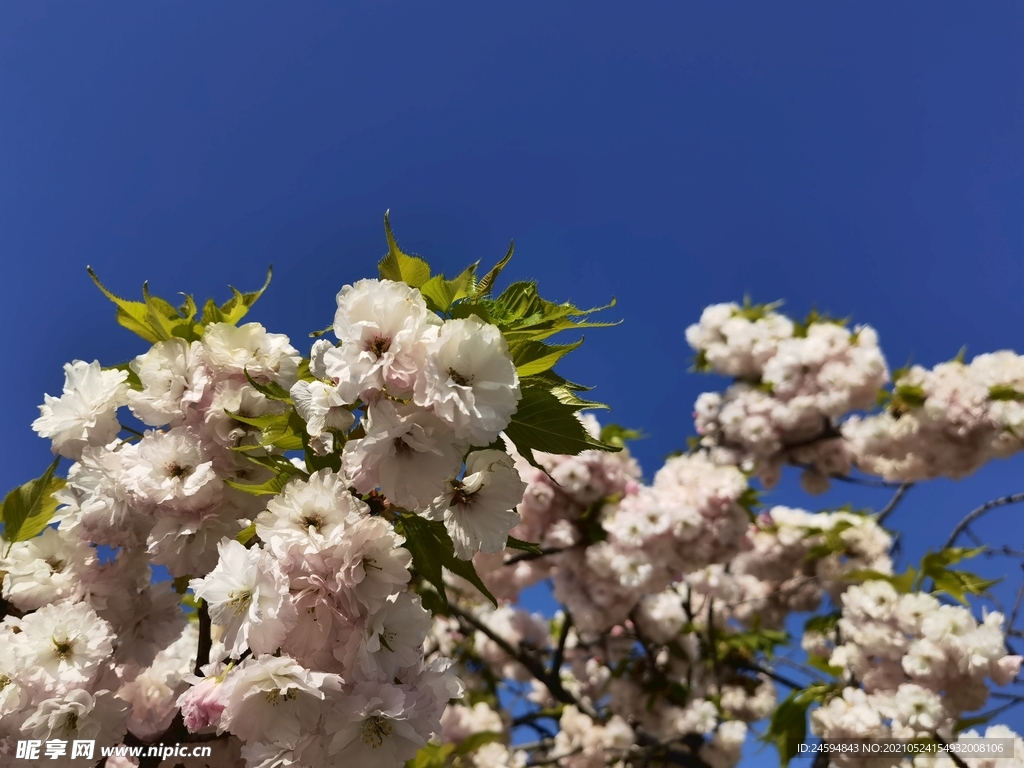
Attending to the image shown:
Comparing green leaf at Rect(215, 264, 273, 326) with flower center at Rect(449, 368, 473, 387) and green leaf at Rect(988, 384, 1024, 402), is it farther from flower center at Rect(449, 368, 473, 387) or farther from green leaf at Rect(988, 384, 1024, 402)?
green leaf at Rect(988, 384, 1024, 402)

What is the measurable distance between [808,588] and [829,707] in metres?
2.20

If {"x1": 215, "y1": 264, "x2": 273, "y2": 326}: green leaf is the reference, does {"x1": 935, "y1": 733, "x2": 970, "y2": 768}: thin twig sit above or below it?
below

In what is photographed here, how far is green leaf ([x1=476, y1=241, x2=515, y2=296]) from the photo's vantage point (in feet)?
3.84

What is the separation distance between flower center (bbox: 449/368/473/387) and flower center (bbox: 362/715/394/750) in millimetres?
541

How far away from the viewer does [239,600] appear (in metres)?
0.94

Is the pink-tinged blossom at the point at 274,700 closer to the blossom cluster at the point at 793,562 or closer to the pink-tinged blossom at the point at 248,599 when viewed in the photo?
the pink-tinged blossom at the point at 248,599

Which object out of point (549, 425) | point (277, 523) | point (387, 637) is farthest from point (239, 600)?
point (549, 425)

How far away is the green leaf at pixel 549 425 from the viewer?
1109 mm

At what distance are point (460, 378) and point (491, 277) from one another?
300 millimetres

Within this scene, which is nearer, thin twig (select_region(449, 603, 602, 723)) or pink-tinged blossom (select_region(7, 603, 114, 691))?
pink-tinged blossom (select_region(7, 603, 114, 691))

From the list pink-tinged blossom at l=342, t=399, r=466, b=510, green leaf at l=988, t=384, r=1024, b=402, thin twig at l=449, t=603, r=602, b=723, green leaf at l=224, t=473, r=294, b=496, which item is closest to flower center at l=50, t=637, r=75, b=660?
green leaf at l=224, t=473, r=294, b=496

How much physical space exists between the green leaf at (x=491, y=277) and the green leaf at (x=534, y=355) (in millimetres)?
132

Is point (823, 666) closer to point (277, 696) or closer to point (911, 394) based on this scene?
point (911, 394)

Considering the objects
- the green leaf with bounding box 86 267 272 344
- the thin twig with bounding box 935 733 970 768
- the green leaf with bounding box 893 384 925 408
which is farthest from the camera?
the green leaf with bounding box 893 384 925 408
